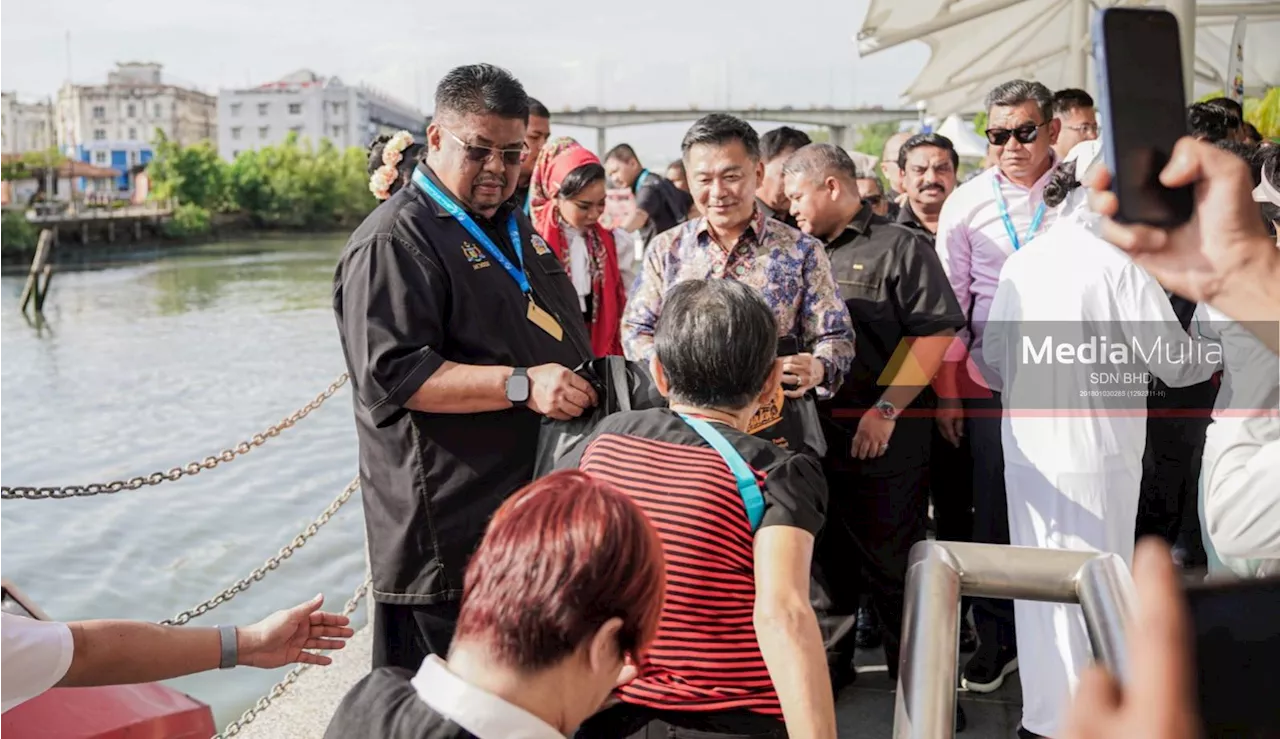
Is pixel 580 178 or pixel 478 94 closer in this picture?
pixel 478 94

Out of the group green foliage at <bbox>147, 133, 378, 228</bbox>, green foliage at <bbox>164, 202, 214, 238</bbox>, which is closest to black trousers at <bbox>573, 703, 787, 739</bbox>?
green foliage at <bbox>164, 202, 214, 238</bbox>

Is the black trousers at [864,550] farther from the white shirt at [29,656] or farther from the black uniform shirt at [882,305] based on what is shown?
the white shirt at [29,656]

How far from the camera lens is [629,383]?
2.70m

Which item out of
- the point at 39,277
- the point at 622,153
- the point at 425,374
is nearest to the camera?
the point at 425,374

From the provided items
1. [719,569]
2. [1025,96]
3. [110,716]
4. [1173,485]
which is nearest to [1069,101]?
[1025,96]

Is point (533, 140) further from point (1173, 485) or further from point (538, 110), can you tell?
point (1173, 485)

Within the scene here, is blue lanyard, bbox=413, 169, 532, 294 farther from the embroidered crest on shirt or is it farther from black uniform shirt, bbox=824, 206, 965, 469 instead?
black uniform shirt, bbox=824, 206, 965, 469

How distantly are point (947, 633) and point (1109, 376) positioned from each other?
2.04 metres

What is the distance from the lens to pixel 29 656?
1.83 m

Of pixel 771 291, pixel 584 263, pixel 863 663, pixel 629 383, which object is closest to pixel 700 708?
pixel 629 383

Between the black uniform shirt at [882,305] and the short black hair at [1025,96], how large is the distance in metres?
0.84

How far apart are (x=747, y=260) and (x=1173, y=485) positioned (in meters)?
1.80

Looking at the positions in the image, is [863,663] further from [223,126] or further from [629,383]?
[223,126]

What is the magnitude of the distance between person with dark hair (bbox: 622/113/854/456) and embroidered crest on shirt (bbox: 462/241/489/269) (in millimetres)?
616
